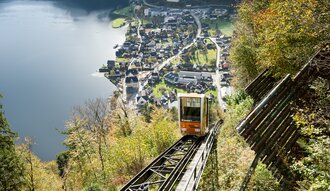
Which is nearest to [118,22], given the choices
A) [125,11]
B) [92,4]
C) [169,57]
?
[125,11]

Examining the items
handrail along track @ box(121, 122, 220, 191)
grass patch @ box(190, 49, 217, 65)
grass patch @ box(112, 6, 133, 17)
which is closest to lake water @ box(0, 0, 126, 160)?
grass patch @ box(112, 6, 133, 17)

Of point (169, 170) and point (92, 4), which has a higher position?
point (92, 4)

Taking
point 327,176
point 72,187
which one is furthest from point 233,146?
point 72,187

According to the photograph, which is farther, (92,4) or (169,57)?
(92,4)

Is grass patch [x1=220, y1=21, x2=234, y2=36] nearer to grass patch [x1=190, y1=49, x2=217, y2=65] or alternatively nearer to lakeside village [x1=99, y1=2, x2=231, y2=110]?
lakeside village [x1=99, y1=2, x2=231, y2=110]

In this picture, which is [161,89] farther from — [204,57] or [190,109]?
[190,109]

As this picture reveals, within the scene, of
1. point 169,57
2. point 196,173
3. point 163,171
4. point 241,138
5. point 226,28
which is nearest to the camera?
point 196,173

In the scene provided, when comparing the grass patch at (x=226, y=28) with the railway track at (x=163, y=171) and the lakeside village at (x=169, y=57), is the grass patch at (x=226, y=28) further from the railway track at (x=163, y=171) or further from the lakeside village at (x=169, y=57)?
the railway track at (x=163, y=171)

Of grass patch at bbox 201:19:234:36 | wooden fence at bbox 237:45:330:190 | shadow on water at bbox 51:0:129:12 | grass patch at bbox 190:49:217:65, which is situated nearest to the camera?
wooden fence at bbox 237:45:330:190
